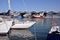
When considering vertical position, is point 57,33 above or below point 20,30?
above

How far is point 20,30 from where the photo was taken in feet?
93.5

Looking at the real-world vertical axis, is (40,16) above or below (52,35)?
below

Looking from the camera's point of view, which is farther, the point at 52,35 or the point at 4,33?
the point at 4,33

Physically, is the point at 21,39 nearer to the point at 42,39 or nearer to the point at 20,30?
the point at 42,39

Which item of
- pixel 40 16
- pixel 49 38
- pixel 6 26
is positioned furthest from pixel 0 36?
pixel 40 16

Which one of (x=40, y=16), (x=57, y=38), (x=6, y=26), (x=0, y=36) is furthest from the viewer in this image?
(x=40, y=16)

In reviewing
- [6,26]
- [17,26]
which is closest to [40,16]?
[17,26]

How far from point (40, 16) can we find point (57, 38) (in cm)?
6547

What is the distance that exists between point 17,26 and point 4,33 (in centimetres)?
732

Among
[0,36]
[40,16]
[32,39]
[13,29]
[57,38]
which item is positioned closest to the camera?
[57,38]

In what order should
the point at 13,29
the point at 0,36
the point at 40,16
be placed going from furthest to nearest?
the point at 40,16 → the point at 13,29 → the point at 0,36

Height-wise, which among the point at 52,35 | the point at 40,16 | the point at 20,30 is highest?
the point at 52,35

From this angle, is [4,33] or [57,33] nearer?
[57,33]

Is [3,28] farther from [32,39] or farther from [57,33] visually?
[57,33]
